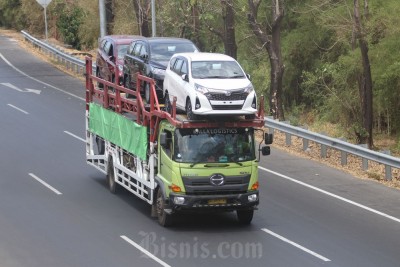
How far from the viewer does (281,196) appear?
801 inches

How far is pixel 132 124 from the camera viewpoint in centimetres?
1914

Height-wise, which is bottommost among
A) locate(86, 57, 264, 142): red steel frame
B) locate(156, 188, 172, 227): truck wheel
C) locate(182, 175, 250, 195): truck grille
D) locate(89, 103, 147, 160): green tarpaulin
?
locate(156, 188, 172, 227): truck wheel

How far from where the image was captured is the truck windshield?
1695 cm

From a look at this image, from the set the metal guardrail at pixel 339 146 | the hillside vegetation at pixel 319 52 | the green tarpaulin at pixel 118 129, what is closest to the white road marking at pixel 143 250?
the green tarpaulin at pixel 118 129

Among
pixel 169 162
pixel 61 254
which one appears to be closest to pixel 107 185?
pixel 169 162

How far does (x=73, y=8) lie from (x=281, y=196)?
39161 millimetres

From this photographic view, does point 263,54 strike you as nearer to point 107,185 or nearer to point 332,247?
point 107,185

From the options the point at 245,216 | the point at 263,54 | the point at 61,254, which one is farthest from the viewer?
the point at 263,54

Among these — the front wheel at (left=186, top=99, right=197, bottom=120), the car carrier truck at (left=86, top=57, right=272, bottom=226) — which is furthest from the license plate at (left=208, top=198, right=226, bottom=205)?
the front wheel at (left=186, top=99, right=197, bottom=120)

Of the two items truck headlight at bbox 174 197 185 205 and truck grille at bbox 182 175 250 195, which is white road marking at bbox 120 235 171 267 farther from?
truck grille at bbox 182 175 250 195

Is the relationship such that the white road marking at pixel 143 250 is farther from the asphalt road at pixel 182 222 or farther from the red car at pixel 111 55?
the red car at pixel 111 55

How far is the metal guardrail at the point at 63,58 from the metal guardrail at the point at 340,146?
16424 millimetres

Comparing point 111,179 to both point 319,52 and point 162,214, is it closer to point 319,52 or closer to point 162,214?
point 162,214

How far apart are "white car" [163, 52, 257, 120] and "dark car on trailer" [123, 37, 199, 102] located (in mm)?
1572
